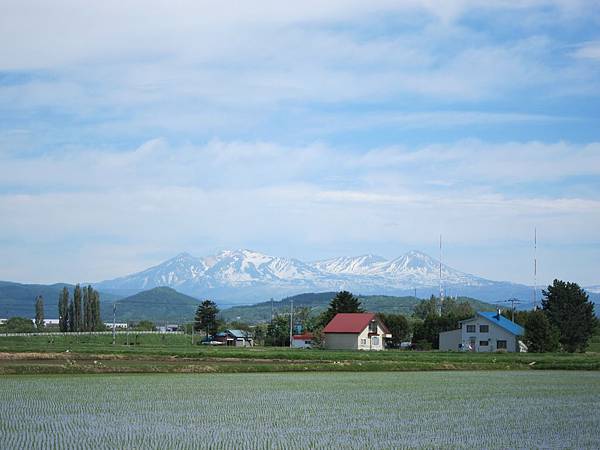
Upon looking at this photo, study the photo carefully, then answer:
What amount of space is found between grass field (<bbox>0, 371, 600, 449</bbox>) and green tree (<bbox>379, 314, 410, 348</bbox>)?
193 ft

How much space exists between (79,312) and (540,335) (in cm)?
7282

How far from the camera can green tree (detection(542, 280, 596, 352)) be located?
83625 millimetres

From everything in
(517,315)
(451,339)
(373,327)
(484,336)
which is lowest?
(451,339)

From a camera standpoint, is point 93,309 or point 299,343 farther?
point 93,309

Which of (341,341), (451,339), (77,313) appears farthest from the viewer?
(77,313)

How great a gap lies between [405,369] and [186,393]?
76.0 feet

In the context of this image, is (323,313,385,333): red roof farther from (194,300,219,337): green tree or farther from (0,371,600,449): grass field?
(0,371,600,449): grass field

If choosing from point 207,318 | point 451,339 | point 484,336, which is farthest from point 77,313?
point 484,336

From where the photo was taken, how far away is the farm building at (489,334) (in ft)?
267

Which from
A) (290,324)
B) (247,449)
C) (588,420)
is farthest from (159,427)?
(290,324)

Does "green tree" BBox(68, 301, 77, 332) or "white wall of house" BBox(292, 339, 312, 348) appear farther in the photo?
"green tree" BBox(68, 301, 77, 332)

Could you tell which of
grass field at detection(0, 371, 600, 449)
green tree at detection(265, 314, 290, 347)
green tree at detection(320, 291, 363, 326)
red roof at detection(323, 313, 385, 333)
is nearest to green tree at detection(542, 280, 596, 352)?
red roof at detection(323, 313, 385, 333)

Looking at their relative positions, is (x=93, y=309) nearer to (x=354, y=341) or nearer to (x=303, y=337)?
(x=303, y=337)

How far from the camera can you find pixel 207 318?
111m
